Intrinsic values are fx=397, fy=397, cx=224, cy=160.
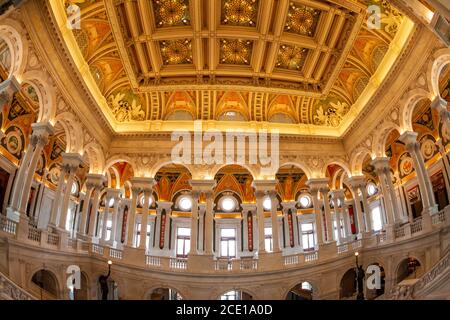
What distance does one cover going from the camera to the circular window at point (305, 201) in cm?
2695

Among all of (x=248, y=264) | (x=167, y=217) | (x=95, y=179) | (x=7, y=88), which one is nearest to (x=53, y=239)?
(x=95, y=179)

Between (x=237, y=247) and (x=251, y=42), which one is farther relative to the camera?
(x=237, y=247)

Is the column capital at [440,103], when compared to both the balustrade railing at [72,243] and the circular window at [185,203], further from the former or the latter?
the circular window at [185,203]

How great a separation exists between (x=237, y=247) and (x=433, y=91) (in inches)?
614

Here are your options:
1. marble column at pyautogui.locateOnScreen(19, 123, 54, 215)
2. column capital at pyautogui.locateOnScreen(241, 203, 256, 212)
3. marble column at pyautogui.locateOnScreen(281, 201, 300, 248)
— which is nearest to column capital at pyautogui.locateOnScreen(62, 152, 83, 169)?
marble column at pyautogui.locateOnScreen(19, 123, 54, 215)

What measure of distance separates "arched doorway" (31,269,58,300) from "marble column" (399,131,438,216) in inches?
589

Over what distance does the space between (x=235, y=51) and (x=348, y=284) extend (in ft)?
41.1

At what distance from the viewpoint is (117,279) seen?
17.7 meters

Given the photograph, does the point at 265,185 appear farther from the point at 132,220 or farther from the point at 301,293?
the point at 132,220

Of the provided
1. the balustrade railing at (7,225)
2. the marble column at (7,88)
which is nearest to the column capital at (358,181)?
the balustrade railing at (7,225)

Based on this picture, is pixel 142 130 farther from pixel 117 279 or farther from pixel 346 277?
pixel 346 277

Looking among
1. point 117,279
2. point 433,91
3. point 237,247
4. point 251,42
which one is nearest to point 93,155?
point 117,279

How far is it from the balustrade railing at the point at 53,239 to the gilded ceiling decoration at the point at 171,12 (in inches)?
387
